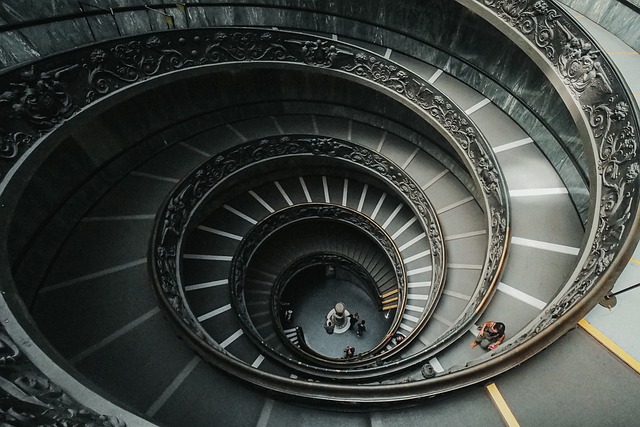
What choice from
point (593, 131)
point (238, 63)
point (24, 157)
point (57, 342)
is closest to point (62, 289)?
point (57, 342)

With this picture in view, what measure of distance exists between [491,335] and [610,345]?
5.44 feet

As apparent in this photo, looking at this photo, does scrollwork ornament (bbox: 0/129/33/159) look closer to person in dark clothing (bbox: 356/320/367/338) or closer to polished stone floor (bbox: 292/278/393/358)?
polished stone floor (bbox: 292/278/393/358)

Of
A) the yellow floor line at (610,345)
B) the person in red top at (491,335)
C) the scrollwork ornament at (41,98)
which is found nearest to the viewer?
the yellow floor line at (610,345)

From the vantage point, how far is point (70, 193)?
20.2ft

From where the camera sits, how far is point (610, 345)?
12.1 feet

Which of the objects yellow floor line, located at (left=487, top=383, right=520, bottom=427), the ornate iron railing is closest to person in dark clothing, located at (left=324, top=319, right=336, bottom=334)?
the ornate iron railing

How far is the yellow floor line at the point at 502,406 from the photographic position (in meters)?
3.62

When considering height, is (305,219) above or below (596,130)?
above

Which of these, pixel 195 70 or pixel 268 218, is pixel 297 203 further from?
pixel 195 70

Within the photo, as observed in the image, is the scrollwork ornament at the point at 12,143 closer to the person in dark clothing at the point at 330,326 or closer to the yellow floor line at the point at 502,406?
the yellow floor line at the point at 502,406

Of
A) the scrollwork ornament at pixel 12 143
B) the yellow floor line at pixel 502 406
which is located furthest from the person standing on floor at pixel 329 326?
the scrollwork ornament at pixel 12 143

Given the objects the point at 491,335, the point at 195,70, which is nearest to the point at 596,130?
the point at 491,335

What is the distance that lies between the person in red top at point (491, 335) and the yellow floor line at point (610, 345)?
1.35 metres

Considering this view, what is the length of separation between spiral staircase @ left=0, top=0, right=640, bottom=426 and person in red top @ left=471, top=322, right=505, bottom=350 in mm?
362
